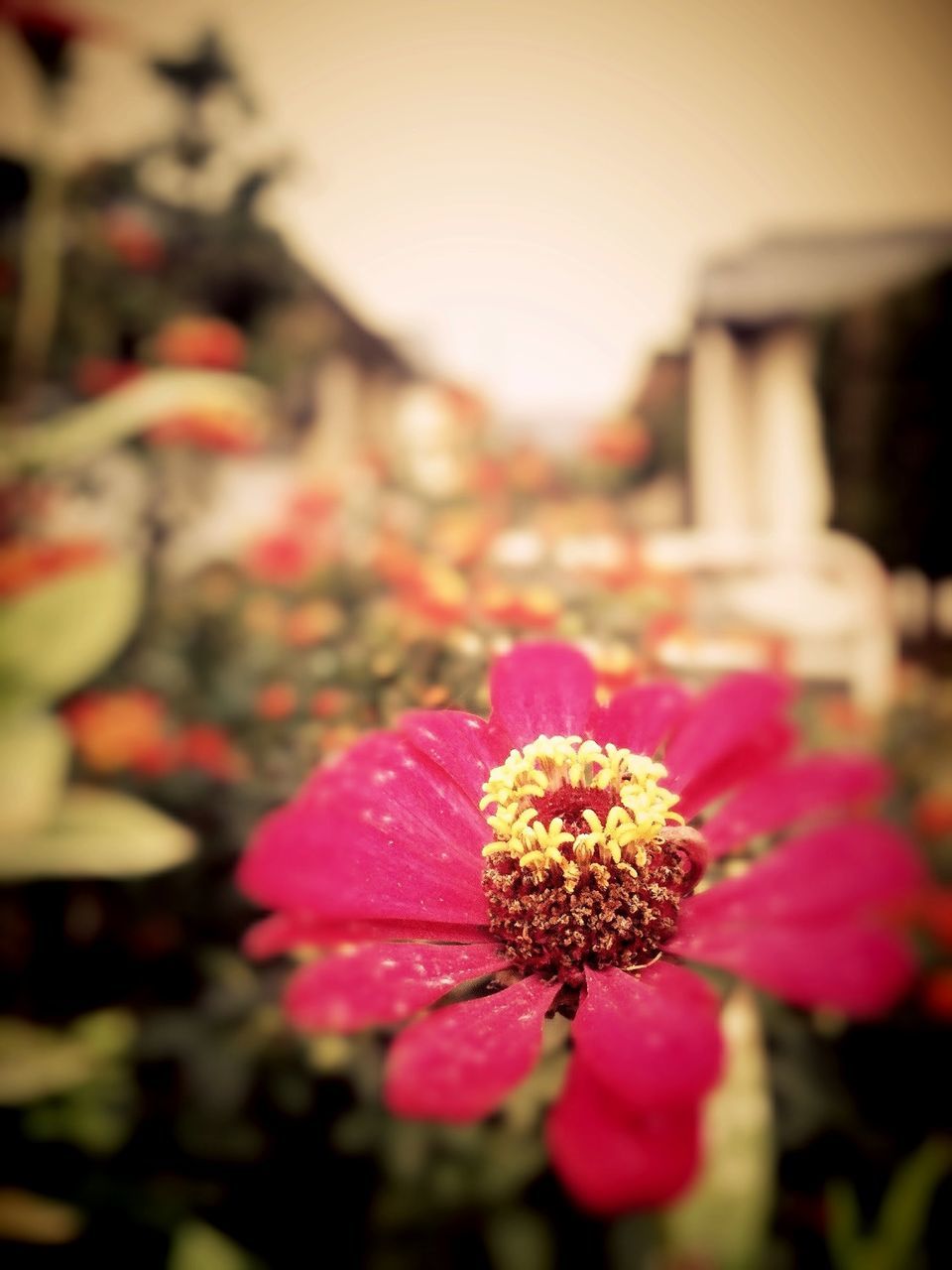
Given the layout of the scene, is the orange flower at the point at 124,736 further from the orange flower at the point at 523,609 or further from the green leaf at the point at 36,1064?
the orange flower at the point at 523,609

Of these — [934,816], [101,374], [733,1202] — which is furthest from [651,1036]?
[101,374]

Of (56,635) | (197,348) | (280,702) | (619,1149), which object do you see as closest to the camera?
(619,1149)

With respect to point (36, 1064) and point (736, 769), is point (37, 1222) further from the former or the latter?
point (736, 769)

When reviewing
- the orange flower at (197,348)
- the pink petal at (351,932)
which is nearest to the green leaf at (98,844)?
the pink petal at (351,932)

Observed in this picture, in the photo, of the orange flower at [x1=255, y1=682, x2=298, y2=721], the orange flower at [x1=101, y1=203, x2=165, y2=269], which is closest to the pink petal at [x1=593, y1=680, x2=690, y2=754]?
the orange flower at [x1=255, y1=682, x2=298, y2=721]

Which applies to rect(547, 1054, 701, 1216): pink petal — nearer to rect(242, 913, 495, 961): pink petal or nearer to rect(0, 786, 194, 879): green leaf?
rect(242, 913, 495, 961): pink petal

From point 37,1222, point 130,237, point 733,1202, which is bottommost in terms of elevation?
point 37,1222

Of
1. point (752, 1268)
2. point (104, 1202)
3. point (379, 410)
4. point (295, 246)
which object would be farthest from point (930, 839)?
point (295, 246)
